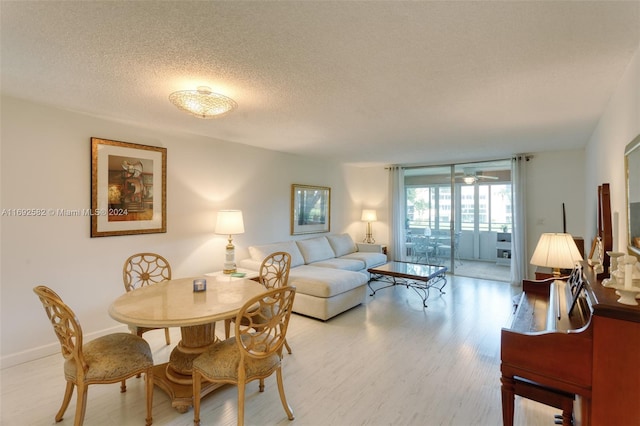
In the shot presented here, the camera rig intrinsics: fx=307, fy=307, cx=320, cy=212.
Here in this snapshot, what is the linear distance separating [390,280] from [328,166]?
260 cm

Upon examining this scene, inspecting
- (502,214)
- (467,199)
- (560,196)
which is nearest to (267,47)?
(560,196)

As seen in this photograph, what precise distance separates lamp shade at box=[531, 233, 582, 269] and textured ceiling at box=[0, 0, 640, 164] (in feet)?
3.99

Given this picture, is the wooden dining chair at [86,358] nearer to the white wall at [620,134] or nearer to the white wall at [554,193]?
the white wall at [620,134]

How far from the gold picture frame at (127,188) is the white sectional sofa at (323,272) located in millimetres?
1426

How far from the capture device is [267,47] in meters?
1.83

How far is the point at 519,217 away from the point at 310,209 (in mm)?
3722

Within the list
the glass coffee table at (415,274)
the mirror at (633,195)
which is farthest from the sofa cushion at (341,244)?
the mirror at (633,195)

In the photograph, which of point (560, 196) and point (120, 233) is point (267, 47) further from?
point (560, 196)

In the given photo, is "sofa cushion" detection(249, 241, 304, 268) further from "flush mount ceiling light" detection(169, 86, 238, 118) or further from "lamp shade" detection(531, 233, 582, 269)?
"lamp shade" detection(531, 233, 582, 269)

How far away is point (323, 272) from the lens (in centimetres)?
430

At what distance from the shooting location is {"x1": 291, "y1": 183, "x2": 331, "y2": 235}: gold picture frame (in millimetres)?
5598

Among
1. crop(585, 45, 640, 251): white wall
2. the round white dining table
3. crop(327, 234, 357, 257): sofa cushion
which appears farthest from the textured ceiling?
crop(327, 234, 357, 257): sofa cushion

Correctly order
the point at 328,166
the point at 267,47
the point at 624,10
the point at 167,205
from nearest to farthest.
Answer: the point at 624,10
the point at 267,47
the point at 167,205
the point at 328,166

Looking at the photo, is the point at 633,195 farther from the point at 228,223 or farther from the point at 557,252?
the point at 228,223
